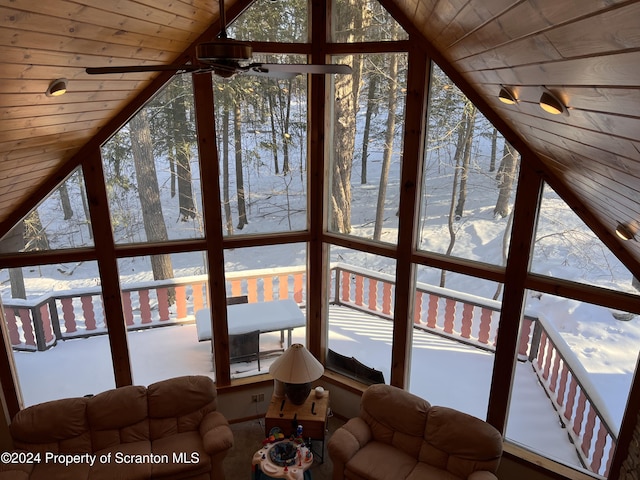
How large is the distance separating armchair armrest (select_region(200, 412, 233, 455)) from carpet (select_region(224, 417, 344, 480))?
1.89 ft

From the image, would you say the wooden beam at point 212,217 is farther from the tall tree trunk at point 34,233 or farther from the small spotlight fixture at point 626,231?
the small spotlight fixture at point 626,231

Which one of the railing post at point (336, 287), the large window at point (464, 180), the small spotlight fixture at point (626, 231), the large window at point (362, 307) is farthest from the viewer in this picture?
the railing post at point (336, 287)

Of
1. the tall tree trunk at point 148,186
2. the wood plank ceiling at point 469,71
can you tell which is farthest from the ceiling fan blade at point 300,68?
the tall tree trunk at point 148,186

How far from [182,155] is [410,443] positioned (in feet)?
11.1

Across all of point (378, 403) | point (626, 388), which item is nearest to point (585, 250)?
point (626, 388)

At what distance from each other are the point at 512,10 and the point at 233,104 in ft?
10.4

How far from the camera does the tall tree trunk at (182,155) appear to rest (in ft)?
14.1

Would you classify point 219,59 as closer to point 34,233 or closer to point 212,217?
point 212,217

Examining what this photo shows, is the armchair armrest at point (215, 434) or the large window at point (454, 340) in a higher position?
the large window at point (454, 340)

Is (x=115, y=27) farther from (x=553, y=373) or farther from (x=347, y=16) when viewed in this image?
(x=553, y=373)

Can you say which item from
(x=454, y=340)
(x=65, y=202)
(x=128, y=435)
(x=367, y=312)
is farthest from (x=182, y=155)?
(x=454, y=340)

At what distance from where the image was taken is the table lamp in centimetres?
425

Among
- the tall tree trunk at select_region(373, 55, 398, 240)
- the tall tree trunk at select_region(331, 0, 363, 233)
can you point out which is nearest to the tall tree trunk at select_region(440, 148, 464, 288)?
the tall tree trunk at select_region(373, 55, 398, 240)

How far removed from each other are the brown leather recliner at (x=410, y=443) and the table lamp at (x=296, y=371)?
21.0 inches
